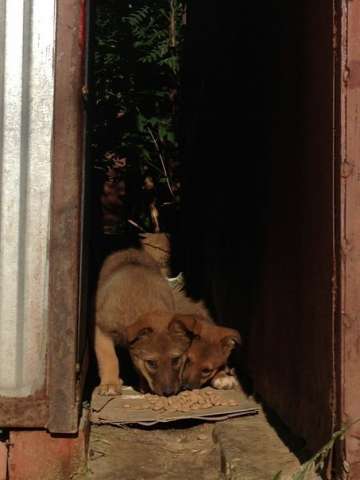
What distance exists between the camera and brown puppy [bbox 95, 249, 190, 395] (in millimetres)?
6250

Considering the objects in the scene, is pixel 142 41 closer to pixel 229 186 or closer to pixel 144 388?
pixel 229 186

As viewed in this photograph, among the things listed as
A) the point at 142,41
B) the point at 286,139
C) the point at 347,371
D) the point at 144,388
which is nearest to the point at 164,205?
the point at 142,41

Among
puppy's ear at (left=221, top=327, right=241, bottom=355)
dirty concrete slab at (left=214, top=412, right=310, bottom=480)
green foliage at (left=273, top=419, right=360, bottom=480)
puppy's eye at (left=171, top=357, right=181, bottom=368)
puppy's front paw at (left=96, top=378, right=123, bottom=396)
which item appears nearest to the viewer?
green foliage at (left=273, top=419, right=360, bottom=480)

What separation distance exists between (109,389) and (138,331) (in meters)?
0.55

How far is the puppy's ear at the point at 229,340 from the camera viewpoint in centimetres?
666

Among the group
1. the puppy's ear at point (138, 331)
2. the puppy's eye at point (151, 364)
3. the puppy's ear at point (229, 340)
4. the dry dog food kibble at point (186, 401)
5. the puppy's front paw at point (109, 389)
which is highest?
the puppy's ear at point (138, 331)

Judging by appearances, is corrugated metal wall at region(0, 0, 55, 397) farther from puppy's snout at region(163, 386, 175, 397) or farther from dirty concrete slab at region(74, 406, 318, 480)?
puppy's snout at region(163, 386, 175, 397)

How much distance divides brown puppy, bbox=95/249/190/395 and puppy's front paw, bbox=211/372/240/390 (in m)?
0.30

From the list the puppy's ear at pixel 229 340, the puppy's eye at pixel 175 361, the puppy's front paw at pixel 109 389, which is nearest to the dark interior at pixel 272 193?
the puppy's ear at pixel 229 340

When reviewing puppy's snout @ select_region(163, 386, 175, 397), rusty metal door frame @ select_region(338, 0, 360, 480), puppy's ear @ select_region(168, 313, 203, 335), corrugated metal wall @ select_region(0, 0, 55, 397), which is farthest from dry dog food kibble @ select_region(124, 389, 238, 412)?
rusty metal door frame @ select_region(338, 0, 360, 480)

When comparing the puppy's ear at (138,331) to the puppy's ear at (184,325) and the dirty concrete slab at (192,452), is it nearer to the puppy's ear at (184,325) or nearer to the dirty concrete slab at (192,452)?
the puppy's ear at (184,325)

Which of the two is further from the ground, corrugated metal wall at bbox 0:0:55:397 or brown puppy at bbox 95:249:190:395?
corrugated metal wall at bbox 0:0:55:397

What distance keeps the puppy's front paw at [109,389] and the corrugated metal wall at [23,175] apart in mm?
1651

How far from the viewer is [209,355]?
6629mm
